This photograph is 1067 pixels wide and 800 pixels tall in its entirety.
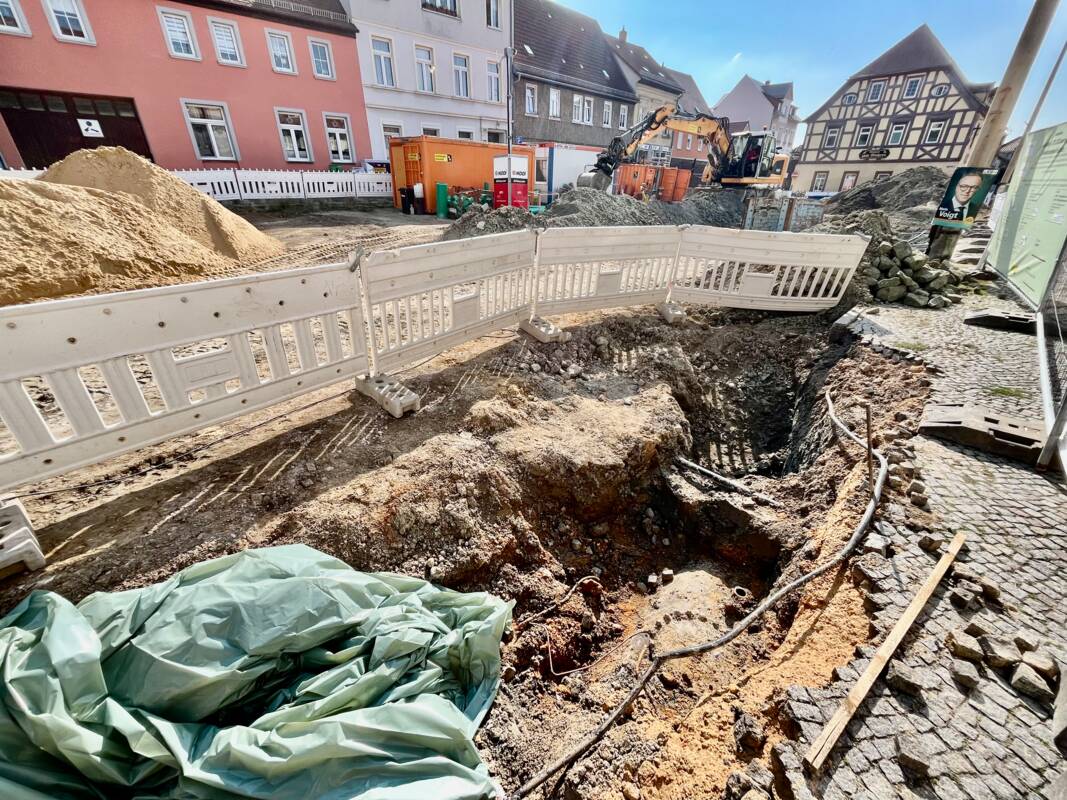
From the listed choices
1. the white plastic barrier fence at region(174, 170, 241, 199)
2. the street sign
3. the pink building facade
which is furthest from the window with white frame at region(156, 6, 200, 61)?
the white plastic barrier fence at region(174, 170, 241, 199)

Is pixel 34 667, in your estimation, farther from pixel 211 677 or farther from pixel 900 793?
pixel 900 793

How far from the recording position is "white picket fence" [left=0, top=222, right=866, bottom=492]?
2574 millimetres

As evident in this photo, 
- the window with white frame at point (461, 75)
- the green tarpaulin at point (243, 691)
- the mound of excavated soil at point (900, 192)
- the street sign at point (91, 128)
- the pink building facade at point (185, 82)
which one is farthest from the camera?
the window with white frame at point (461, 75)

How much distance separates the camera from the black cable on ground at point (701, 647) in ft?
7.63

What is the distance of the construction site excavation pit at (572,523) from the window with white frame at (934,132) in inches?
1350

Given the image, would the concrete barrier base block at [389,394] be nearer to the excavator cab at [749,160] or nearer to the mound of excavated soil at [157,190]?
the mound of excavated soil at [157,190]

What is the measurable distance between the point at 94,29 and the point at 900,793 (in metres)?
21.2

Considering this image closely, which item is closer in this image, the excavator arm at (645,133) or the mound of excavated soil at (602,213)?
the mound of excavated soil at (602,213)

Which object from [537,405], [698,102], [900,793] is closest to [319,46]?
[537,405]

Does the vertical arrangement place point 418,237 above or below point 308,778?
above

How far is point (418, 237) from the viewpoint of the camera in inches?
455

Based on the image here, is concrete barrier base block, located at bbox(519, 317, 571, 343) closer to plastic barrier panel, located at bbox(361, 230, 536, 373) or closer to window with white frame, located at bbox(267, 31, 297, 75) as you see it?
plastic barrier panel, located at bbox(361, 230, 536, 373)

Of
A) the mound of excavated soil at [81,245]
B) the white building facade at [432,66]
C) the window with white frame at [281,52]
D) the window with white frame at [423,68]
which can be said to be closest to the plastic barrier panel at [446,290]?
the mound of excavated soil at [81,245]

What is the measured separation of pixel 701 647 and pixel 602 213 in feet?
43.4
